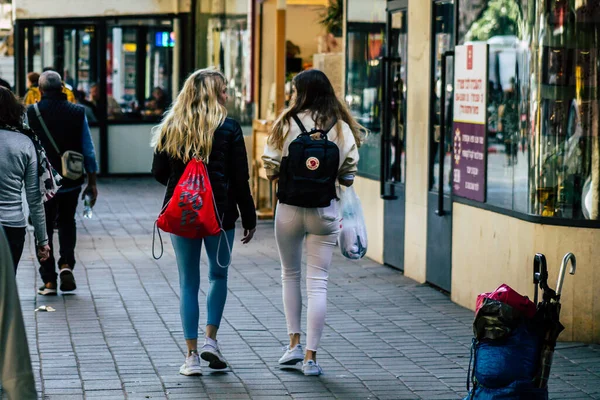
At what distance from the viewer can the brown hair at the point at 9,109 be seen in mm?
6965

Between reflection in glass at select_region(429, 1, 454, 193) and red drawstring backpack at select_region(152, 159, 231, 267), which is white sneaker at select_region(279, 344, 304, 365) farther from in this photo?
reflection in glass at select_region(429, 1, 454, 193)

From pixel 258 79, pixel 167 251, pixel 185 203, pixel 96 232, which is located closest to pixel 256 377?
pixel 185 203

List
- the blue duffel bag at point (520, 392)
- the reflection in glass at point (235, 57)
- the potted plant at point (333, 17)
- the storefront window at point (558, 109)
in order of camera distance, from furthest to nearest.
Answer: the reflection in glass at point (235, 57), the potted plant at point (333, 17), the storefront window at point (558, 109), the blue duffel bag at point (520, 392)

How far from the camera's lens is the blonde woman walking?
6.78 meters

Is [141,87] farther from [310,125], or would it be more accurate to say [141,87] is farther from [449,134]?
[310,125]

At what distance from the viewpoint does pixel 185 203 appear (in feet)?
21.9

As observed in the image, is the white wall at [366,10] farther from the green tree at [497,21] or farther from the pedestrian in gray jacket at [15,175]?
the pedestrian in gray jacket at [15,175]

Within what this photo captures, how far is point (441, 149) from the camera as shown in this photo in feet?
32.3

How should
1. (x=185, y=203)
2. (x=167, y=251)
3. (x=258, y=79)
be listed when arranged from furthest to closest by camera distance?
1. (x=258, y=79)
2. (x=167, y=251)
3. (x=185, y=203)

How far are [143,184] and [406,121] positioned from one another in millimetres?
9728

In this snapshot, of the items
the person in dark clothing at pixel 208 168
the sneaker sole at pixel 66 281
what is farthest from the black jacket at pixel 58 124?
the person in dark clothing at pixel 208 168

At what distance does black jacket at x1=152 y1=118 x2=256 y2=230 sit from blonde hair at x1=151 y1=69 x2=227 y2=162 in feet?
0.18

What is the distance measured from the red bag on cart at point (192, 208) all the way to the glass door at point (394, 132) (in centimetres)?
429

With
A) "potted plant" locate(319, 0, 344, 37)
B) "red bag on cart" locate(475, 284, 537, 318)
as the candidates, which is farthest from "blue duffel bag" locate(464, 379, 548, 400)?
"potted plant" locate(319, 0, 344, 37)
